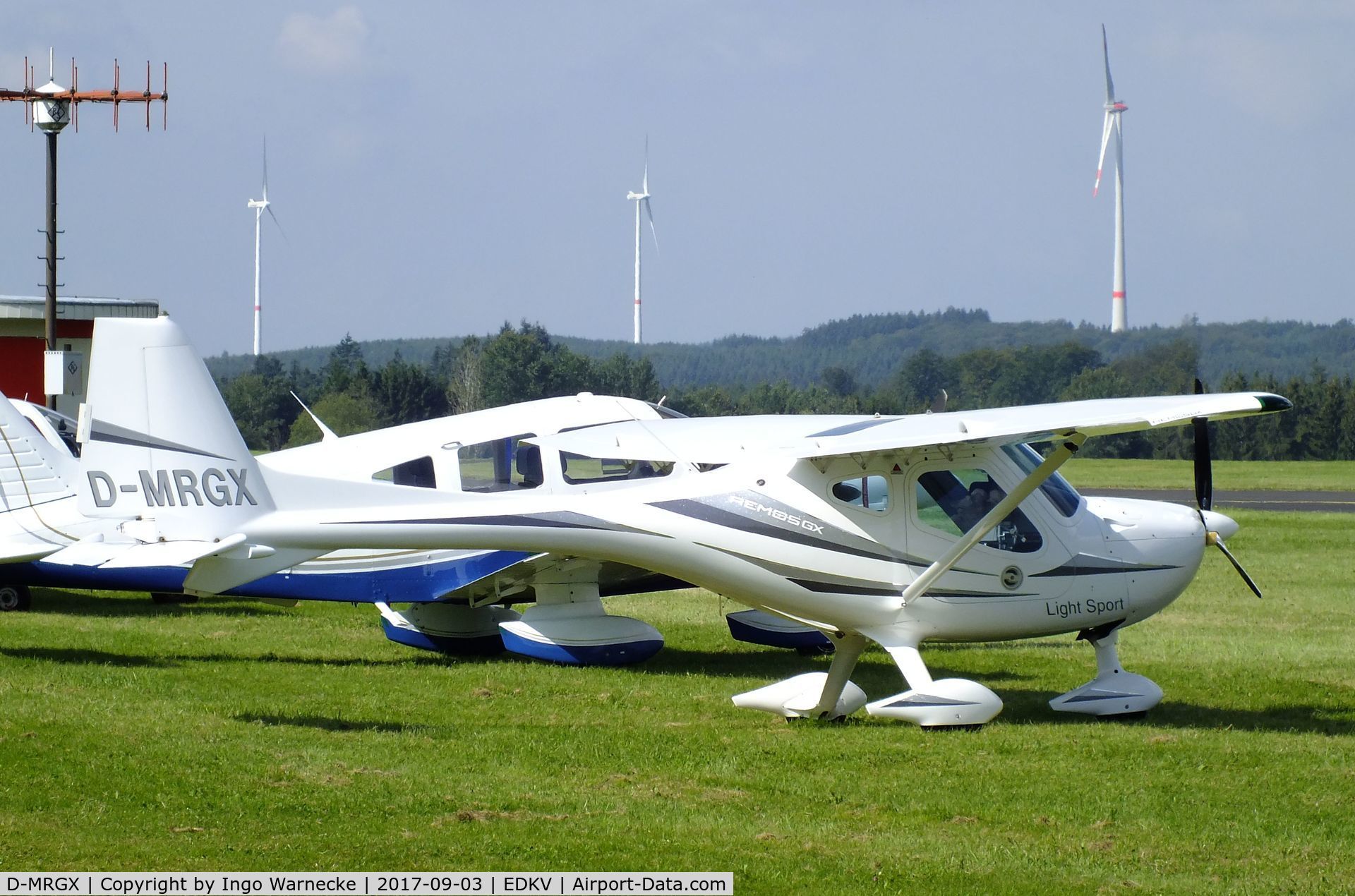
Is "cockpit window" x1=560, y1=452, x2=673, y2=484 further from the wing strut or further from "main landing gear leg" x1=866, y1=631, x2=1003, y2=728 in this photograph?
"main landing gear leg" x1=866, y1=631, x2=1003, y2=728

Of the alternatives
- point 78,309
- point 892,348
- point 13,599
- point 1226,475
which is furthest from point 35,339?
point 892,348

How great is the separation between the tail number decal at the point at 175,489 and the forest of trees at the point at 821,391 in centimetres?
4282

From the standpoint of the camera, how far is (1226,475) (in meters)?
50.2

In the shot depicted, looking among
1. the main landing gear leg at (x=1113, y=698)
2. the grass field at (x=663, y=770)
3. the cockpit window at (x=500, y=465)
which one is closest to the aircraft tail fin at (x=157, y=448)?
the grass field at (x=663, y=770)

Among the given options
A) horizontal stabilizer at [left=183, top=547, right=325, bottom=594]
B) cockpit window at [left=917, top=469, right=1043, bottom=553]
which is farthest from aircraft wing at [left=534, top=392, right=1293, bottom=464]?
horizontal stabilizer at [left=183, top=547, right=325, bottom=594]

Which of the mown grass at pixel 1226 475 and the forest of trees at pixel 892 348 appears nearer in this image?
the mown grass at pixel 1226 475

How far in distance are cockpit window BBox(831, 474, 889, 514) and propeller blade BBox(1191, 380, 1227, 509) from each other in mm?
2113

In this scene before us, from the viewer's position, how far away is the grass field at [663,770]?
6969mm

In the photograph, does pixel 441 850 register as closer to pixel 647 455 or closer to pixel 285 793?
pixel 285 793

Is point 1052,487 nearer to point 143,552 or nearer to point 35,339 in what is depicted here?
point 143,552

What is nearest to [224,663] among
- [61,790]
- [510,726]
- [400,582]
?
[400,582]

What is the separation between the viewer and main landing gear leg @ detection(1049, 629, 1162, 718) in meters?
10.6

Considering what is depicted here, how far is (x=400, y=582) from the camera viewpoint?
12906 millimetres

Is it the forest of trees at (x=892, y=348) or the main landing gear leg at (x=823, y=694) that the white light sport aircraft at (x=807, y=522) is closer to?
the main landing gear leg at (x=823, y=694)
